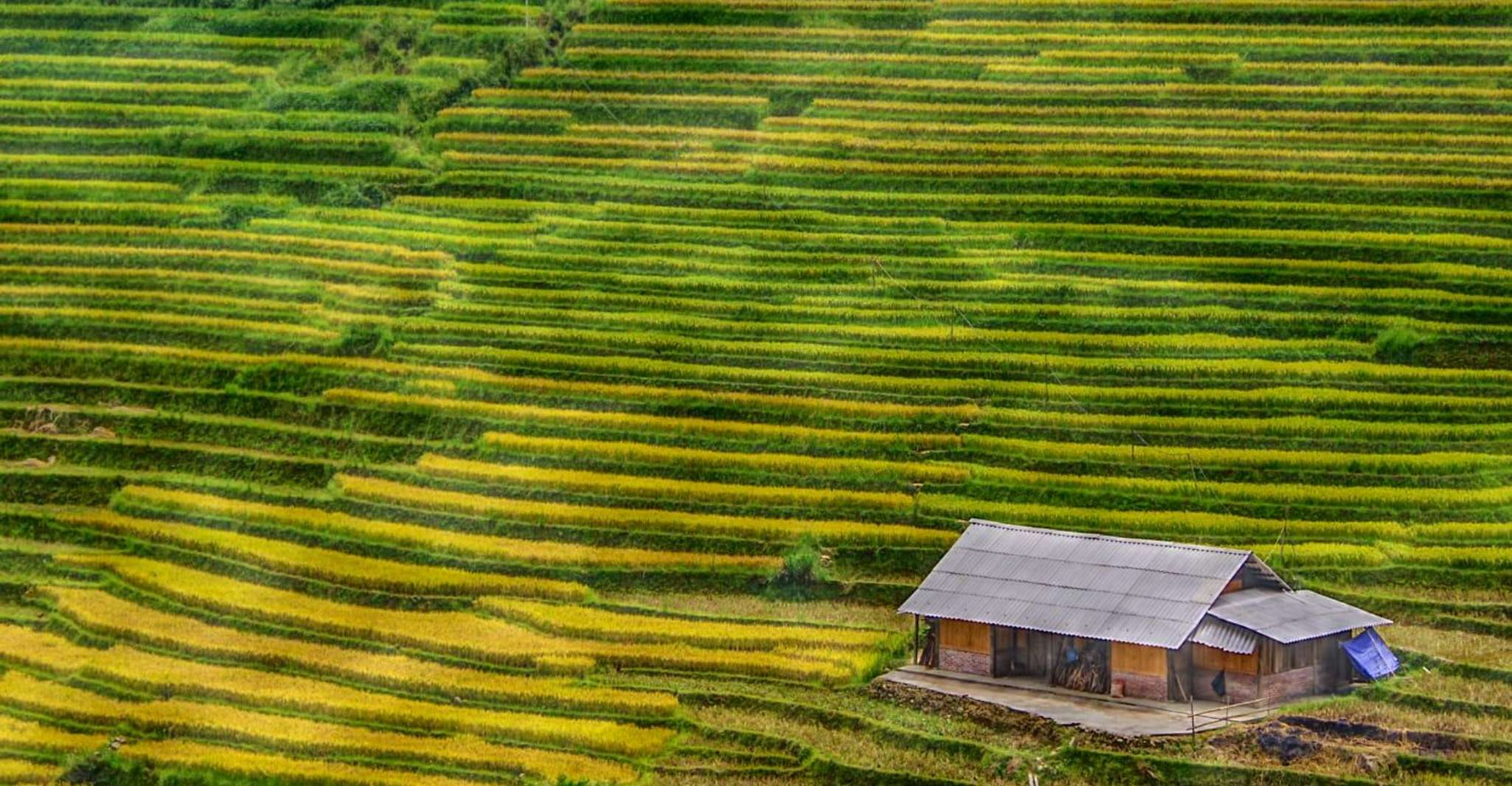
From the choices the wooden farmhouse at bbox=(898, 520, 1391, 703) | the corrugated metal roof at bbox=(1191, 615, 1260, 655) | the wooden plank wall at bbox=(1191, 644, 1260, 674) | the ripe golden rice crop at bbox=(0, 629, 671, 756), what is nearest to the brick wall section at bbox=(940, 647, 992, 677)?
the wooden farmhouse at bbox=(898, 520, 1391, 703)

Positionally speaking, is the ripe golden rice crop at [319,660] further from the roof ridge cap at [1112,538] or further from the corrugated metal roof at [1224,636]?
the corrugated metal roof at [1224,636]

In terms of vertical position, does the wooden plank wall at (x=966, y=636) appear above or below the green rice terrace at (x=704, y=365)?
below

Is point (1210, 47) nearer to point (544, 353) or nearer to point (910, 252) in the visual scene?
point (910, 252)

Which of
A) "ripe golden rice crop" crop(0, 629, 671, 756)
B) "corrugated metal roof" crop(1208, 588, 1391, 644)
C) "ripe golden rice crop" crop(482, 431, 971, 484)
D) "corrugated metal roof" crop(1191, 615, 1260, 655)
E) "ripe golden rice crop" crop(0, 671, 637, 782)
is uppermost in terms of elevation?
"ripe golden rice crop" crop(482, 431, 971, 484)

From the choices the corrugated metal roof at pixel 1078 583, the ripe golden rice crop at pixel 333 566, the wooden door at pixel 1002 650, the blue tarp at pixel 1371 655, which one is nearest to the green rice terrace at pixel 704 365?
the ripe golden rice crop at pixel 333 566

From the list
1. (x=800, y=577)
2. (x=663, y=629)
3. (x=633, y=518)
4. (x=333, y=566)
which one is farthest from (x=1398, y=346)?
(x=333, y=566)

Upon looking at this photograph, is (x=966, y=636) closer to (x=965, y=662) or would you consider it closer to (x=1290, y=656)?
(x=965, y=662)

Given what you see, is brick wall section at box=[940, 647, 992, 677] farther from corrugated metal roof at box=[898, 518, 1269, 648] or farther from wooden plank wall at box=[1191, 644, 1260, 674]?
wooden plank wall at box=[1191, 644, 1260, 674]
